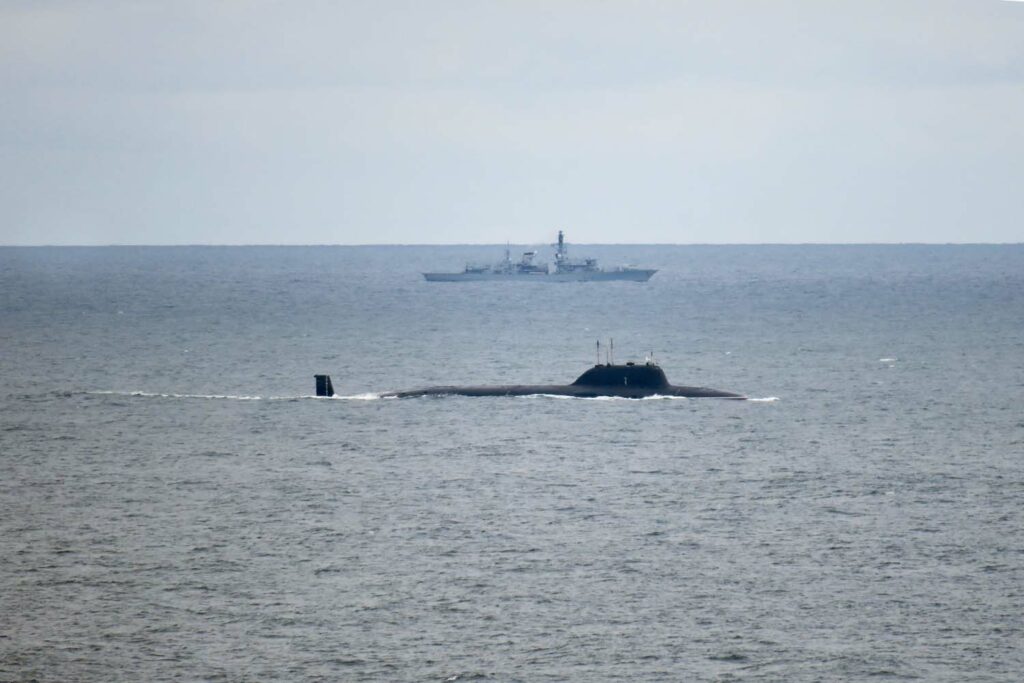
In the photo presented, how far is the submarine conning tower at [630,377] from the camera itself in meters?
82.6

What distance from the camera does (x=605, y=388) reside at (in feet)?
275

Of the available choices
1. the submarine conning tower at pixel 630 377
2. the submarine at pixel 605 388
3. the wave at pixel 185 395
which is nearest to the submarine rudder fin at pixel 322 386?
the submarine at pixel 605 388

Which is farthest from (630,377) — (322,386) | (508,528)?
(508,528)

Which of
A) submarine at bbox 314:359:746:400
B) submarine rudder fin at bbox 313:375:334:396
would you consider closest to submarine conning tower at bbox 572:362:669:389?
submarine at bbox 314:359:746:400

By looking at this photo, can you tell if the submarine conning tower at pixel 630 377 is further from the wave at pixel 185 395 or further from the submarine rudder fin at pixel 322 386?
the wave at pixel 185 395

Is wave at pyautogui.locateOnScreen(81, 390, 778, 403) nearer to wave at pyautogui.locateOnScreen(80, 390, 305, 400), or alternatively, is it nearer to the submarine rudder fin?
wave at pyautogui.locateOnScreen(80, 390, 305, 400)

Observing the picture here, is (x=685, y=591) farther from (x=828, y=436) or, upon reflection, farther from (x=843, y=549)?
(x=828, y=436)

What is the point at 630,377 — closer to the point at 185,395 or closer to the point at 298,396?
the point at 298,396

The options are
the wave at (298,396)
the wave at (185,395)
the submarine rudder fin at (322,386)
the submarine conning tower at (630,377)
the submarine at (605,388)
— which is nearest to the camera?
the submarine conning tower at (630,377)

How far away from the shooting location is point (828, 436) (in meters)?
69.7

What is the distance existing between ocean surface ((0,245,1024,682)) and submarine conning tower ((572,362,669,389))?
186 cm

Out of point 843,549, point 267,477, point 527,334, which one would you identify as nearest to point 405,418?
point 267,477

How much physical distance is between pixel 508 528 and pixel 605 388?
35026 mm

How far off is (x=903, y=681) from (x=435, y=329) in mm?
113753
